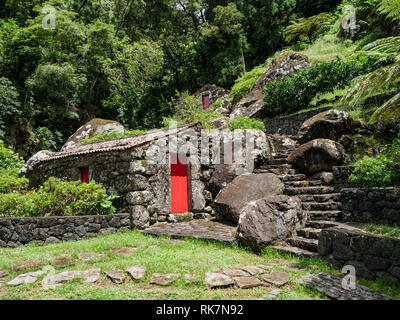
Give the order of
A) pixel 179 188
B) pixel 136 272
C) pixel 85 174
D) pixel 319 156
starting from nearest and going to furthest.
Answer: pixel 136 272 < pixel 319 156 < pixel 179 188 < pixel 85 174

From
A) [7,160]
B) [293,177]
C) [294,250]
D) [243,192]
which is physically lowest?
[294,250]

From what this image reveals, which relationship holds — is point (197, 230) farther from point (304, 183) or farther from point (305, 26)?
point (305, 26)

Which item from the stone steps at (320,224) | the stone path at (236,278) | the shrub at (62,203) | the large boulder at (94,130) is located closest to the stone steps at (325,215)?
the stone steps at (320,224)

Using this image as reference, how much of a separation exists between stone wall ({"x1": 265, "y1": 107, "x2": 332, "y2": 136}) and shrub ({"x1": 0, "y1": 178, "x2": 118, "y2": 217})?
28.8ft

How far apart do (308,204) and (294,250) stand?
2.12m

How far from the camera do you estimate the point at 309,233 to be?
5.77m

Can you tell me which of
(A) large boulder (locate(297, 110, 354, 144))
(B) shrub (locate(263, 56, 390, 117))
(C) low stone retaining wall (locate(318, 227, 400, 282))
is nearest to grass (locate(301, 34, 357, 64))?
(B) shrub (locate(263, 56, 390, 117))

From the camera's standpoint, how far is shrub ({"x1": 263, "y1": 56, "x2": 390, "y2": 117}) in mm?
11938

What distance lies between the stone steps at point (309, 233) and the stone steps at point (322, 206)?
3.51 feet

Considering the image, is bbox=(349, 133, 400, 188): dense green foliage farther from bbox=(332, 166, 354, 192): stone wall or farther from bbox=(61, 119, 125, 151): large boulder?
bbox=(61, 119, 125, 151): large boulder

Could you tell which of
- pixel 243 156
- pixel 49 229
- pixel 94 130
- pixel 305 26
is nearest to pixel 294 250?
→ pixel 243 156

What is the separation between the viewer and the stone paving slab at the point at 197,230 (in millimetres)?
6566

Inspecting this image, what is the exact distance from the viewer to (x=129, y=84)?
23359mm

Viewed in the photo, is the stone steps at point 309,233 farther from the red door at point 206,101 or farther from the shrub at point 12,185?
the red door at point 206,101
